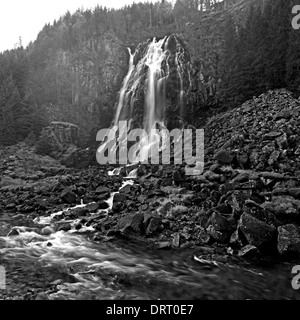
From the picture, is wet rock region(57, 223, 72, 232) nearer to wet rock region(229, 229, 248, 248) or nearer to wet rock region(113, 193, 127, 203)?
wet rock region(113, 193, 127, 203)

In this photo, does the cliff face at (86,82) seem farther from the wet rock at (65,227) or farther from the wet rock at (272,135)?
the wet rock at (65,227)

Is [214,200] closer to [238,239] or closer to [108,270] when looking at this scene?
[238,239]

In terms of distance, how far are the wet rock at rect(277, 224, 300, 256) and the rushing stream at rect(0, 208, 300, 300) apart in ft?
1.62

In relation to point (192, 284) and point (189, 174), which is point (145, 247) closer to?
point (192, 284)

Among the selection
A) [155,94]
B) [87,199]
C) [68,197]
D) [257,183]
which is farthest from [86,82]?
[257,183]

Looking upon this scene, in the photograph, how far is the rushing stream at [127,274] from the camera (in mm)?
7426

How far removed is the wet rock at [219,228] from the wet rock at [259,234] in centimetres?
80

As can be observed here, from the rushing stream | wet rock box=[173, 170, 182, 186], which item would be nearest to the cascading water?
the rushing stream

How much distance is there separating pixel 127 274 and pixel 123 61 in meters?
48.4

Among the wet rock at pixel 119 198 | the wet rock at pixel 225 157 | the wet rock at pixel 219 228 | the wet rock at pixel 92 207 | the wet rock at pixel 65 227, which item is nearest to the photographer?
the wet rock at pixel 219 228

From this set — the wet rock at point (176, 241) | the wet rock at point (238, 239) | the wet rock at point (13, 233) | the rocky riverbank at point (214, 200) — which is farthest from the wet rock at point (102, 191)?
the wet rock at point (238, 239)

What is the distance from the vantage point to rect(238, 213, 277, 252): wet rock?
30.8 feet

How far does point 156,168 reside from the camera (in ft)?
72.9

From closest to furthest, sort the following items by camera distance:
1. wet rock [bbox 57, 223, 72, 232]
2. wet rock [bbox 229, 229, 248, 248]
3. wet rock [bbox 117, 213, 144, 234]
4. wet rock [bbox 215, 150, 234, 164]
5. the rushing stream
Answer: the rushing stream → wet rock [bbox 229, 229, 248, 248] → wet rock [bbox 117, 213, 144, 234] → wet rock [bbox 57, 223, 72, 232] → wet rock [bbox 215, 150, 234, 164]
